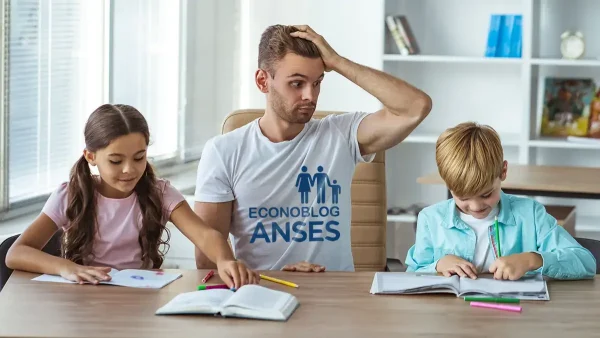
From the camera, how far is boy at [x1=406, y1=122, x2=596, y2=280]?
202 cm

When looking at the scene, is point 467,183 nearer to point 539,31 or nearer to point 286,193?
point 286,193

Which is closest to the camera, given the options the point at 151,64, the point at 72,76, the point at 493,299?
the point at 493,299

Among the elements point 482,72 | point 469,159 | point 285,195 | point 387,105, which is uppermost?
point 482,72

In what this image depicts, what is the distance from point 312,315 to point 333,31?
3.44m

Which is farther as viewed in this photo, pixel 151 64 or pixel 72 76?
pixel 151 64

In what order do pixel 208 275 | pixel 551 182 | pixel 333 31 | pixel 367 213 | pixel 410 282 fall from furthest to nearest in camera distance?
pixel 333 31 → pixel 551 182 → pixel 367 213 → pixel 208 275 → pixel 410 282

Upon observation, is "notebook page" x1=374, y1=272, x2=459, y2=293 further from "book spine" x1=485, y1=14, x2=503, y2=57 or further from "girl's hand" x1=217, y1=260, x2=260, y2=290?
"book spine" x1=485, y1=14, x2=503, y2=57

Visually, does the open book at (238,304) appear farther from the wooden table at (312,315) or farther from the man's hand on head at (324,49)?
the man's hand on head at (324,49)

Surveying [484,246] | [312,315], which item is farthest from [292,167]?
[312,315]

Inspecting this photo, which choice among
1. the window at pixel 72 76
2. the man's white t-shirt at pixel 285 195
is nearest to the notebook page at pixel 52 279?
the man's white t-shirt at pixel 285 195

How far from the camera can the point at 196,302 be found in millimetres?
1711

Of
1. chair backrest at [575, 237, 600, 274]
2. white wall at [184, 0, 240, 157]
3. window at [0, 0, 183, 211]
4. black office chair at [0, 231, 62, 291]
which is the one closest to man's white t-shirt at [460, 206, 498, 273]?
chair backrest at [575, 237, 600, 274]

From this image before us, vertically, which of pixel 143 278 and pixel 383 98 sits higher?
pixel 383 98

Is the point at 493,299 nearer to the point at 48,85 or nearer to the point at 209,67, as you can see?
the point at 48,85
